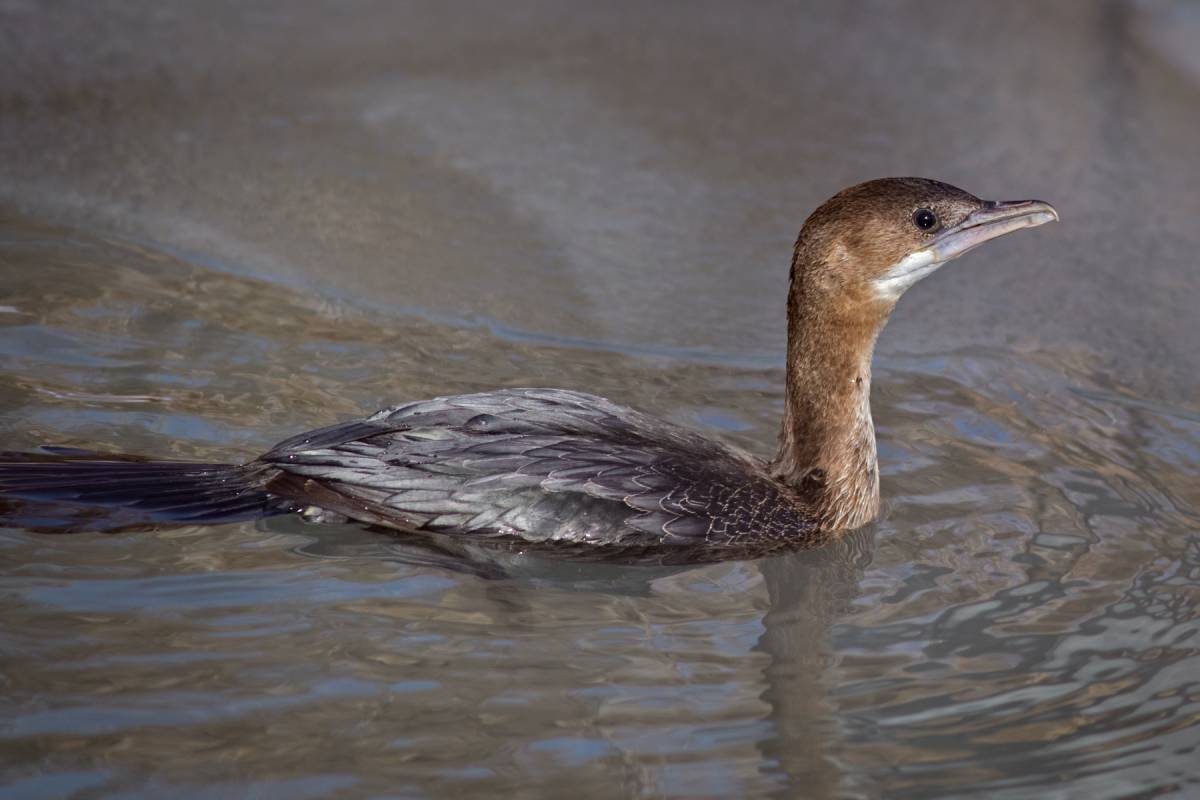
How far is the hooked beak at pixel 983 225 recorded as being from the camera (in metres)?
5.15

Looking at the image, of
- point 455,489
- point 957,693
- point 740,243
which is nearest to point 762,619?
point 957,693

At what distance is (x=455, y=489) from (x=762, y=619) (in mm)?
1019

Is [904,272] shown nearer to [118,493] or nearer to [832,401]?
[832,401]

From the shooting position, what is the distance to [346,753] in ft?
12.8

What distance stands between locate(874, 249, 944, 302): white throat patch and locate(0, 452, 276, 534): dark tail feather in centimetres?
210

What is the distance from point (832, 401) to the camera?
527 centimetres

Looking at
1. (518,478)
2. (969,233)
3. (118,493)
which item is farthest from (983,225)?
(118,493)

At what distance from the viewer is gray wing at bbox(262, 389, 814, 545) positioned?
15.8 feet

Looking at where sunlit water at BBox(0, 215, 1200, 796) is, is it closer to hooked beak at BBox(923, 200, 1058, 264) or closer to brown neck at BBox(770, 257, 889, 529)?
brown neck at BBox(770, 257, 889, 529)

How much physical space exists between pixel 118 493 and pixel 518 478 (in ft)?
4.03

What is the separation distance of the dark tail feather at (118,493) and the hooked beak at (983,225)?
2317mm

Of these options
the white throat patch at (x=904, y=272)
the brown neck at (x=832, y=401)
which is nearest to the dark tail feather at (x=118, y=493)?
the brown neck at (x=832, y=401)

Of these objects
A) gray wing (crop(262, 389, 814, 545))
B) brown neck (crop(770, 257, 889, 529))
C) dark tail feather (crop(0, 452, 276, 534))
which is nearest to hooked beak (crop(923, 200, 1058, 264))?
brown neck (crop(770, 257, 889, 529))

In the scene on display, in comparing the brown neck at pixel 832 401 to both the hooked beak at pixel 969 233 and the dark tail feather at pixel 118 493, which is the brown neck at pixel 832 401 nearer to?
the hooked beak at pixel 969 233
